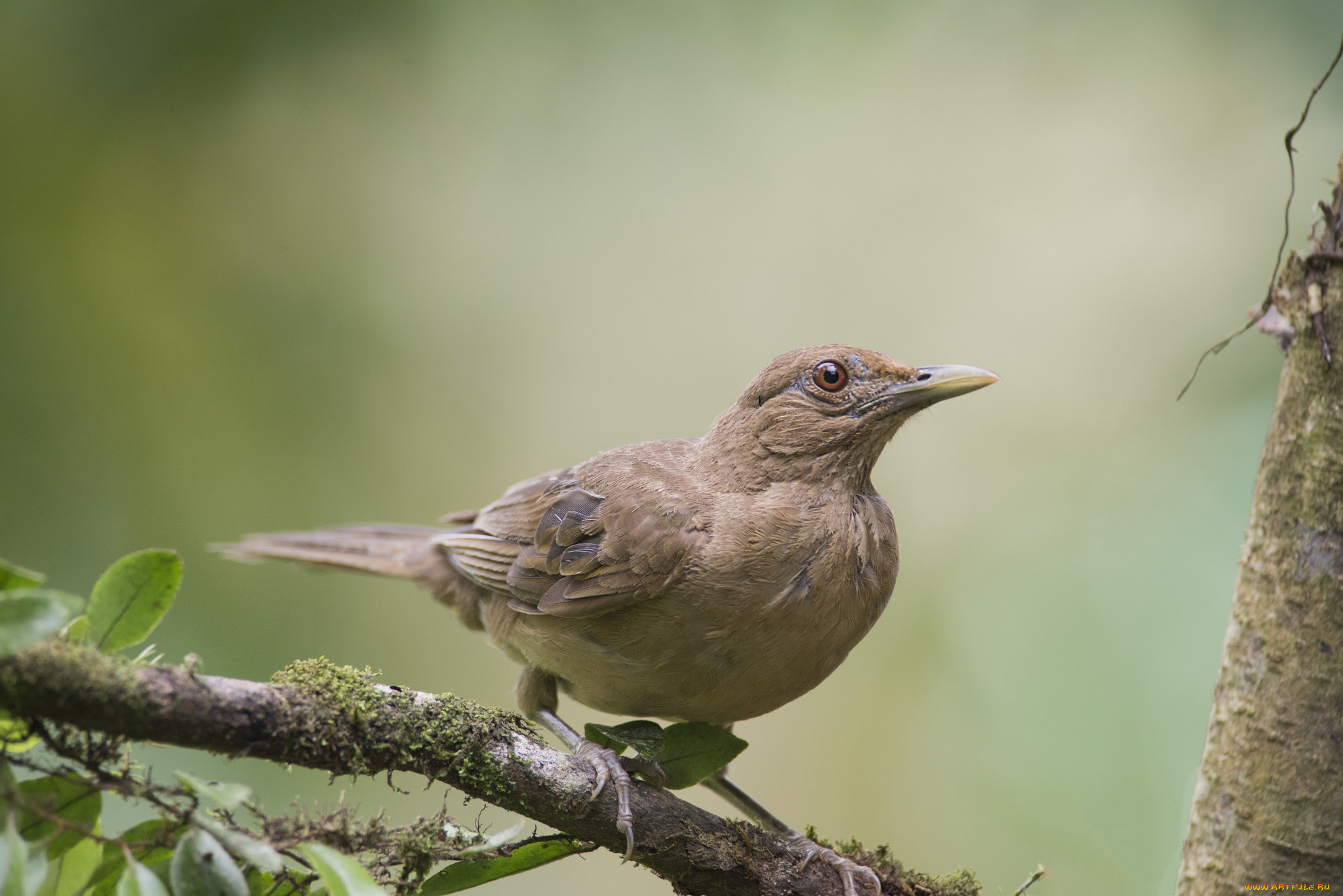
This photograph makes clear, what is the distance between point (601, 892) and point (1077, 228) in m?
6.47

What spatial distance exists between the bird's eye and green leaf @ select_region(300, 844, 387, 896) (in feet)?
A: 8.41

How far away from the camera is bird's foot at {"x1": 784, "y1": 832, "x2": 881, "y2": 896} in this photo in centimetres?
287

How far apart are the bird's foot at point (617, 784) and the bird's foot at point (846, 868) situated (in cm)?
62

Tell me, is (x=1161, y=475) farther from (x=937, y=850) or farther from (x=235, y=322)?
(x=235, y=322)

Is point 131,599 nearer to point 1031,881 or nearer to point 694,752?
point 694,752

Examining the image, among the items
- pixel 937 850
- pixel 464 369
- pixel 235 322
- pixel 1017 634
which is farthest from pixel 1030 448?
pixel 235 322

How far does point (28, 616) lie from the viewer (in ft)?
4.83

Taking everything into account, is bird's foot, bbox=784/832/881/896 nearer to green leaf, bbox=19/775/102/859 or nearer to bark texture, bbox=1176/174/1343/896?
bark texture, bbox=1176/174/1343/896

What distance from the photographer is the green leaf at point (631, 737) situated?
3.02 m

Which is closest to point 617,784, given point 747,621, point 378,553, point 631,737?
point 631,737

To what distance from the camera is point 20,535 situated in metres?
5.68

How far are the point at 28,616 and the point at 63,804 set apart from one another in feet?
1.93

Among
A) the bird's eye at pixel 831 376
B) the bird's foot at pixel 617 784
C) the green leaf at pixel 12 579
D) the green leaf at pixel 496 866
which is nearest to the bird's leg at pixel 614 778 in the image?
the bird's foot at pixel 617 784

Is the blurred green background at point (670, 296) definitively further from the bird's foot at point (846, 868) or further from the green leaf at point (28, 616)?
the green leaf at point (28, 616)
